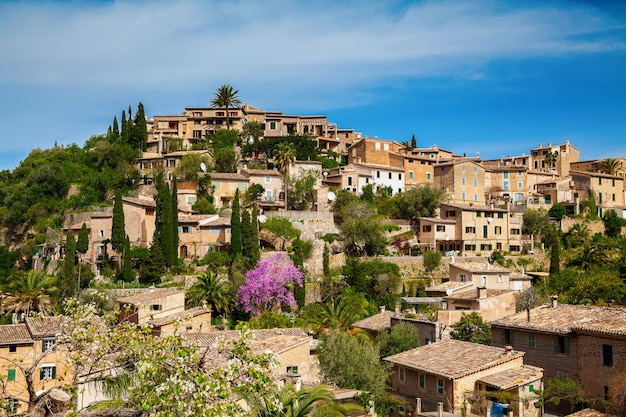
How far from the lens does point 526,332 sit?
32.7 m

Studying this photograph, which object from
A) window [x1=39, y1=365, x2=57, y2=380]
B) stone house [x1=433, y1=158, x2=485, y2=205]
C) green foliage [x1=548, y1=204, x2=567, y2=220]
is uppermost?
stone house [x1=433, y1=158, x2=485, y2=205]

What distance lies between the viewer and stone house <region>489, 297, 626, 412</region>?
28.2 meters

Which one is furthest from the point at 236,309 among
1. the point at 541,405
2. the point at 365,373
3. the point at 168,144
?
the point at 168,144

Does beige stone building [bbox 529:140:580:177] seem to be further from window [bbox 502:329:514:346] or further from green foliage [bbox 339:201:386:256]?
window [bbox 502:329:514:346]

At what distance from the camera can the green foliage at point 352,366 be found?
29.1m

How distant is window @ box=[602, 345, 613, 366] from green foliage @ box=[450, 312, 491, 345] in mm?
10548

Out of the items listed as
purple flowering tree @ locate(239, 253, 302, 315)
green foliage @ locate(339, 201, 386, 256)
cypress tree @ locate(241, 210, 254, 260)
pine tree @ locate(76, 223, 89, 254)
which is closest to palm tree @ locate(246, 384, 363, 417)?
purple flowering tree @ locate(239, 253, 302, 315)

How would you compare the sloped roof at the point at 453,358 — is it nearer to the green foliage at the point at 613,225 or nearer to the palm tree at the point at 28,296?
the palm tree at the point at 28,296

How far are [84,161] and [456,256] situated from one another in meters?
48.4

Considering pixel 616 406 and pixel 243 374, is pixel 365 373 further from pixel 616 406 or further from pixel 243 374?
pixel 243 374

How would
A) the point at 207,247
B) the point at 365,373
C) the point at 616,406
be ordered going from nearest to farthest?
the point at 616,406 → the point at 365,373 → the point at 207,247

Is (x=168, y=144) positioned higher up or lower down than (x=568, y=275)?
higher up

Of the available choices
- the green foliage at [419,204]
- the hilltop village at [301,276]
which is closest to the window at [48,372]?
the hilltop village at [301,276]

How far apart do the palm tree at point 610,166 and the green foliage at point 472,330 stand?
2172 inches
